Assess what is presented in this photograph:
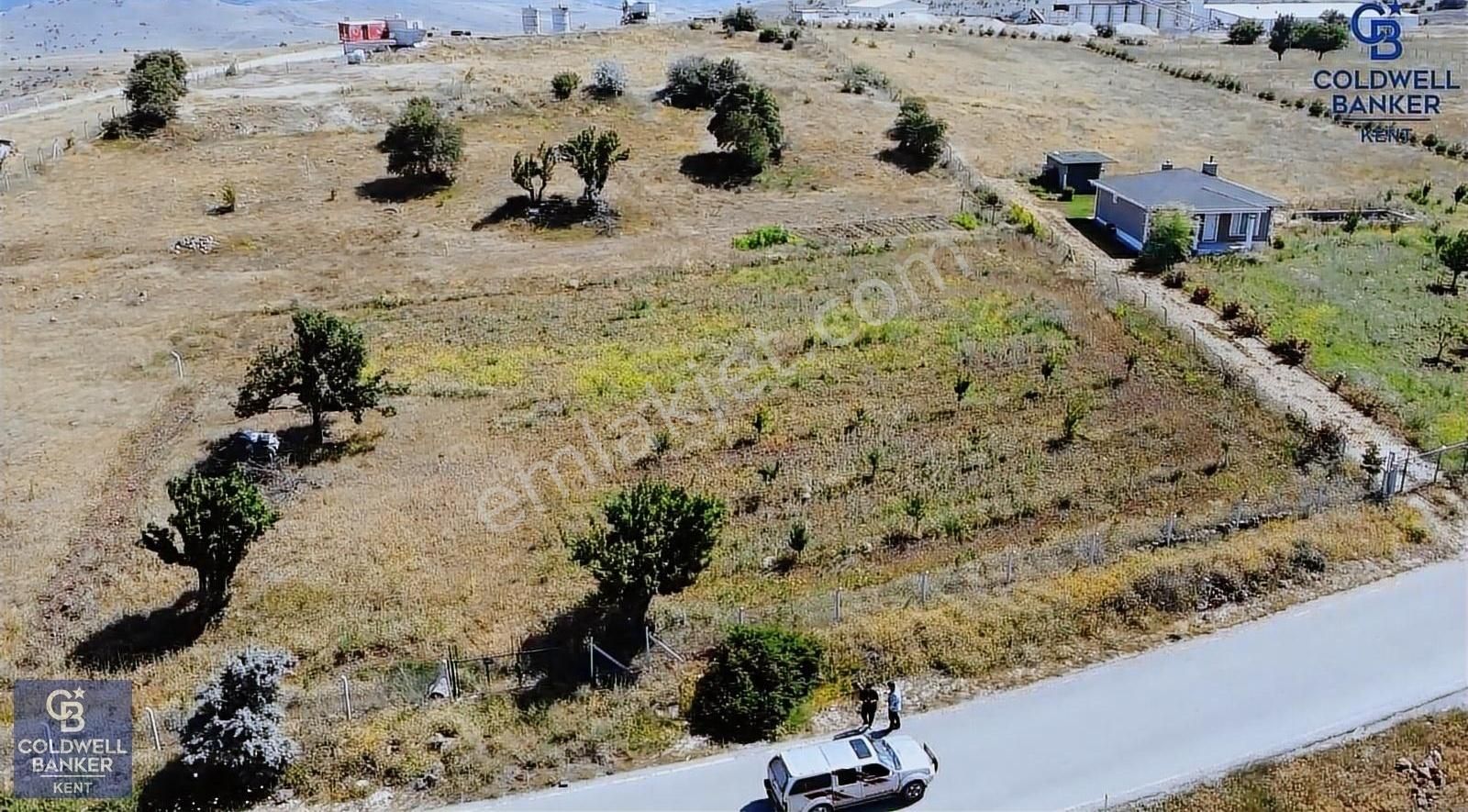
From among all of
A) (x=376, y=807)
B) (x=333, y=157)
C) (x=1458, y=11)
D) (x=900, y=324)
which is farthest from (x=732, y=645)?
(x=1458, y=11)

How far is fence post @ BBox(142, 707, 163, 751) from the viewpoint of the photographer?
19.8 metres

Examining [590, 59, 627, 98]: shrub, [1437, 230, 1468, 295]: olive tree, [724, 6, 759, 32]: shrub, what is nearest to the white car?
[1437, 230, 1468, 295]: olive tree

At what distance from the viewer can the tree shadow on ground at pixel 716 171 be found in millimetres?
62156

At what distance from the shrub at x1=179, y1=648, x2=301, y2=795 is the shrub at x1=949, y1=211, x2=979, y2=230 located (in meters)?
42.6

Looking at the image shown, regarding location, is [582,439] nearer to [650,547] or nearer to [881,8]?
[650,547]

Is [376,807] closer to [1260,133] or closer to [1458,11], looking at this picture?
[1260,133]

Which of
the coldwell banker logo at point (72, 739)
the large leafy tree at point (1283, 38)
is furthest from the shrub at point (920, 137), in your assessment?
the coldwell banker logo at point (72, 739)

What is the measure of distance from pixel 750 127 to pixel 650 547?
44.4 m

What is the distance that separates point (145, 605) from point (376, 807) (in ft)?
34.4

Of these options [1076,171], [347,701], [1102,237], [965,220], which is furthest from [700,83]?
[347,701]

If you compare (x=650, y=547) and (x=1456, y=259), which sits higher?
(x=1456, y=259)

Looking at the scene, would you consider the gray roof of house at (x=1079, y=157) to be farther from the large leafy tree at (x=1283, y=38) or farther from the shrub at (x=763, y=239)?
the large leafy tree at (x=1283, y=38)

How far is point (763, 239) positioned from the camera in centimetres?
5291

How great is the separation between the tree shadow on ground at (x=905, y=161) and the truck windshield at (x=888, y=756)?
165 feet
